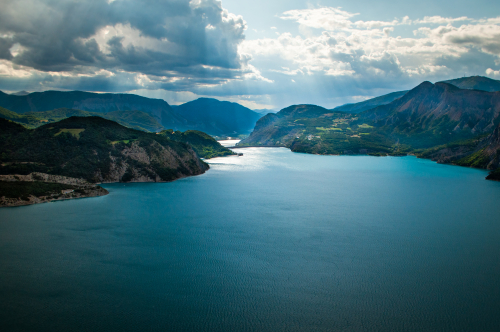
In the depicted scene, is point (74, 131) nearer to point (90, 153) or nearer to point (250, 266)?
point (90, 153)

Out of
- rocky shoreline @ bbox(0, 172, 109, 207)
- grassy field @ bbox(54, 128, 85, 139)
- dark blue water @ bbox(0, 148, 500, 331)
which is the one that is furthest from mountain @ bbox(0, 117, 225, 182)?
dark blue water @ bbox(0, 148, 500, 331)

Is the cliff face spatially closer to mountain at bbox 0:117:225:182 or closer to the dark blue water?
mountain at bbox 0:117:225:182

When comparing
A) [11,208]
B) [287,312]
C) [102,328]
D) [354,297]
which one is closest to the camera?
[102,328]

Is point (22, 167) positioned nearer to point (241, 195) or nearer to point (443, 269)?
point (241, 195)

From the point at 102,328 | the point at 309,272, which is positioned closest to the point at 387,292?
the point at 309,272

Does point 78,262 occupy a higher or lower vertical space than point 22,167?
lower

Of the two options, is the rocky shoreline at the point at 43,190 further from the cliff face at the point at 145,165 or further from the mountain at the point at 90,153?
the cliff face at the point at 145,165
